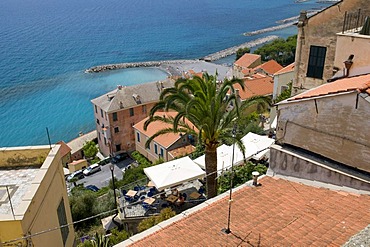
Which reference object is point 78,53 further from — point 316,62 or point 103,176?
point 316,62

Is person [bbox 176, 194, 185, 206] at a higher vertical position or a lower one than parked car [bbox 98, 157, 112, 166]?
higher

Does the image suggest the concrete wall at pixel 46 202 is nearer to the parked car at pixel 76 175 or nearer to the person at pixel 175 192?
the person at pixel 175 192

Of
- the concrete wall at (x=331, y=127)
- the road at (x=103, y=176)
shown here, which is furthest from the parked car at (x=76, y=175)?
the concrete wall at (x=331, y=127)

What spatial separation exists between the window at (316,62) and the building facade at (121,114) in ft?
99.7

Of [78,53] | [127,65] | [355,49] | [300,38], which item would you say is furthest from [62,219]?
[78,53]

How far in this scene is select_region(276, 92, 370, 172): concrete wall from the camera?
24.8 feet

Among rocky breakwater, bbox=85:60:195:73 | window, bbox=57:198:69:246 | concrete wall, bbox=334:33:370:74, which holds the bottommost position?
rocky breakwater, bbox=85:60:195:73

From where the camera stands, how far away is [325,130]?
8.26 m

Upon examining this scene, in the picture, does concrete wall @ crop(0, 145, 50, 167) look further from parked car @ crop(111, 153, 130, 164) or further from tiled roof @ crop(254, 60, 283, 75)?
tiled roof @ crop(254, 60, 283, 75)

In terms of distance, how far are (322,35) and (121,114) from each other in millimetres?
31729

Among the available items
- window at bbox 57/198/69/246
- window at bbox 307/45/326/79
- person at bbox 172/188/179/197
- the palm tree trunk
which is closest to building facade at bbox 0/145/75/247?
window at bbox 57/198/69/246

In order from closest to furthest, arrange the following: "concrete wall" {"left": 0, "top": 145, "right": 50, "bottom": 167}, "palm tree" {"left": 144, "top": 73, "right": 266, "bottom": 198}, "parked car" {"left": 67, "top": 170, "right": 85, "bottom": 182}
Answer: "concrete wall" {"left": 0, "top": 145, "right": 50, "bottom": 167}, "palm tree" {"left": 144, "top": 73, "right": 266, "bottom": 198}, "parked car" {"left": 67, "top": 170, "right": 85, "bottom": 182}

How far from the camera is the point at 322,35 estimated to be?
1794 centimetres

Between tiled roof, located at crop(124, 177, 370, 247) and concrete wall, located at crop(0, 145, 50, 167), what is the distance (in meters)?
4.89
